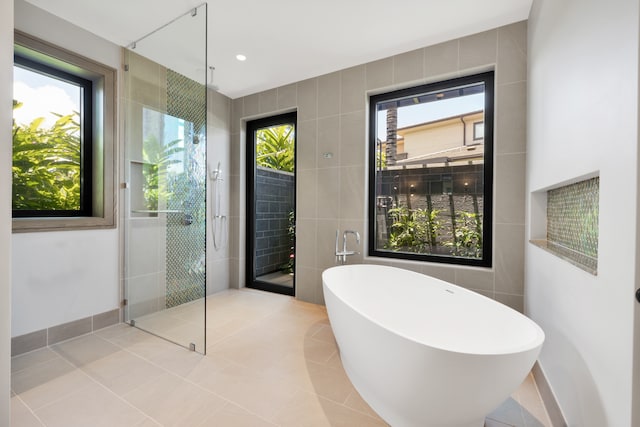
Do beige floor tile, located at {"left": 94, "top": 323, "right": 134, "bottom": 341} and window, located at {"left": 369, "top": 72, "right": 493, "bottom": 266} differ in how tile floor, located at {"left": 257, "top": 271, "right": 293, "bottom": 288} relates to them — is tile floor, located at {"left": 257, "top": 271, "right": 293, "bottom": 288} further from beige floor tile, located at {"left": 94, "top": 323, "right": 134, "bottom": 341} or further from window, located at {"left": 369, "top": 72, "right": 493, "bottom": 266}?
beige floor tile, located at {"left": 94, "top": 323, "right": 134, "bottom": 341}

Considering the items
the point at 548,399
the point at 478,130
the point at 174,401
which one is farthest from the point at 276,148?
the point at 548,399

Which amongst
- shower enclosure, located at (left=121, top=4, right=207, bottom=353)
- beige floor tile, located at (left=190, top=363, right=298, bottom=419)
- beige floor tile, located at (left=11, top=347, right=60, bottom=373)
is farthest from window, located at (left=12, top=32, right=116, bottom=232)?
beige floor tile, located at (left=190, top=363, right=298, bottom=419)

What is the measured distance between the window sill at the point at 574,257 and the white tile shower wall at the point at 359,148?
1.76 feet

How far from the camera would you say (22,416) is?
1460mm

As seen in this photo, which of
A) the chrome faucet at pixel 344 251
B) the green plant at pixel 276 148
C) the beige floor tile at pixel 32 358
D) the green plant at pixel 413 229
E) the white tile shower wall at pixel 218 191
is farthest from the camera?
the green plant at pixel 276 148

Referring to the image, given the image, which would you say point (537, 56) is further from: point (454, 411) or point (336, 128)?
point (454, 411)

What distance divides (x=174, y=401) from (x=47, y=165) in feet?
6.84

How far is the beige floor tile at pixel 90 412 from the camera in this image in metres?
1.42

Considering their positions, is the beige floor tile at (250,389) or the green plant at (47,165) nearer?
the beige floor tile at (250,389)

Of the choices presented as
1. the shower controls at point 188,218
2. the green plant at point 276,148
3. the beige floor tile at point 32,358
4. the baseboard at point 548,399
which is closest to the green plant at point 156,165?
the shower controls at point 188,218

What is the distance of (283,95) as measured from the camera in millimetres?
3381

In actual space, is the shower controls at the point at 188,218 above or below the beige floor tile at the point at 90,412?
above

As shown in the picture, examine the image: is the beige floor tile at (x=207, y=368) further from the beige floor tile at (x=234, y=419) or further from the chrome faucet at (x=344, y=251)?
the chrome faucet at (x=344, y=251)

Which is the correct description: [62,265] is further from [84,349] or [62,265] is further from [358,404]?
[358,404]
